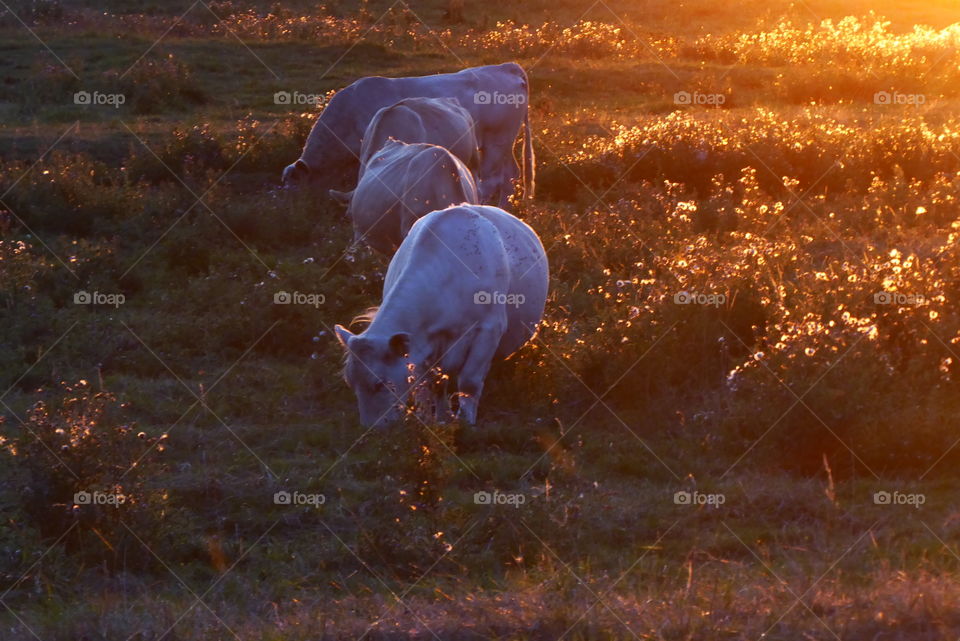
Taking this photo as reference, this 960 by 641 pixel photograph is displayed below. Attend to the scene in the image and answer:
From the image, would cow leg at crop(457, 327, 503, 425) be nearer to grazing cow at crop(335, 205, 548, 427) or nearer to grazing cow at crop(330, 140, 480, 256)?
grazing cow at crop(335, 205, 548, 427)

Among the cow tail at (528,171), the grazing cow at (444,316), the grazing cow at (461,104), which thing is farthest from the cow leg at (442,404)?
the grazing cow at (461,104)

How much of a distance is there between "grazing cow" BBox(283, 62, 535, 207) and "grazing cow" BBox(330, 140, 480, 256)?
2934 mm

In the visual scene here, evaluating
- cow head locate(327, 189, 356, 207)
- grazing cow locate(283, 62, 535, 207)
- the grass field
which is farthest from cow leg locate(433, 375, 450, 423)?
grazing cow locate(283, 62, 535, 207)

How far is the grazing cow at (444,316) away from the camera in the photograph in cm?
813

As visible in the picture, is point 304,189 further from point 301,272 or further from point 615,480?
point 615,480

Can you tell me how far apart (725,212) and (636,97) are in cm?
899

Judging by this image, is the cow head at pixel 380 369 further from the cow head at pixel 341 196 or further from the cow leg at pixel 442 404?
the cow head at pixel 341 196

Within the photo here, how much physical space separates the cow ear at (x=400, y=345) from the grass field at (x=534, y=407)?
0.70m

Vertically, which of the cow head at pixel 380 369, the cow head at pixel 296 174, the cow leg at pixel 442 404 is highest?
the cow head at pixel 380 369

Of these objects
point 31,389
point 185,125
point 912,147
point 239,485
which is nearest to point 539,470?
point 239,485

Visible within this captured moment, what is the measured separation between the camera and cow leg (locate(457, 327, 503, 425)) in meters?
8.74

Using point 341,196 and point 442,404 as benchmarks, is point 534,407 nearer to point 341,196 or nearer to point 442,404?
point 442,404

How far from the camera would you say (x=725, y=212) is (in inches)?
536

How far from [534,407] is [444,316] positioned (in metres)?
1.13
